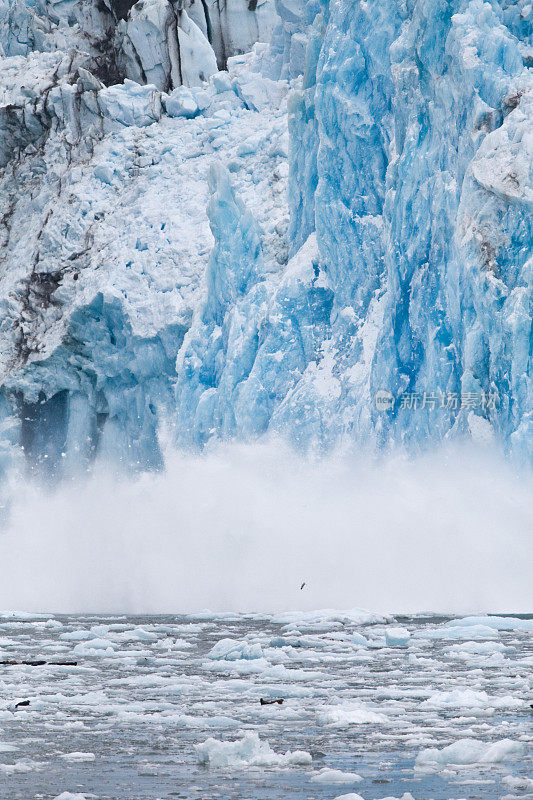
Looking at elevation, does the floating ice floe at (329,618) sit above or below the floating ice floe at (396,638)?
below

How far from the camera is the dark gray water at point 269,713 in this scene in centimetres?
581

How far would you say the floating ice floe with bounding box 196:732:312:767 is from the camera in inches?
248

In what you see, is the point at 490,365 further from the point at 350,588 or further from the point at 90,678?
the point at 90,678

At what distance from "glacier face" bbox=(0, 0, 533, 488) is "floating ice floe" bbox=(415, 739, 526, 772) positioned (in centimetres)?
1457

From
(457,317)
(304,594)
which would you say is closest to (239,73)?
(457,317)

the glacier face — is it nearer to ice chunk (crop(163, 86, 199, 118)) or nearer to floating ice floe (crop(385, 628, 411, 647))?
Result: ice chunk (crop(163, 86, 199, 118))

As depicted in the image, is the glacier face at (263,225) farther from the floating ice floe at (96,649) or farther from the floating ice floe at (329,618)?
the floating ice floe at (96,649)

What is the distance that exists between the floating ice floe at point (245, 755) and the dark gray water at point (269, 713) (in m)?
0.03

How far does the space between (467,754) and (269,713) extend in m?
2.24

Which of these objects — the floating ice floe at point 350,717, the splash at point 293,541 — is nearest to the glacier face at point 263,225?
the splash at point 293,541

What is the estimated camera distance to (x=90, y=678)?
10.4 m

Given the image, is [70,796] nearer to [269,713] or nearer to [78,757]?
[78,757]

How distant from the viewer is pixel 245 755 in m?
6.47

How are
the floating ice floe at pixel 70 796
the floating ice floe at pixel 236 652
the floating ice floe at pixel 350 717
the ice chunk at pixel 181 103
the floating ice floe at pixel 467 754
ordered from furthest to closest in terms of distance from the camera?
the ice chunk at pixel 181 103
the floating ice floe at pixel 236 652
the floating ice floe at pixel 350 717
the floating ice floe at pixel 467 754
the floating ice floe at pixel 70 796
